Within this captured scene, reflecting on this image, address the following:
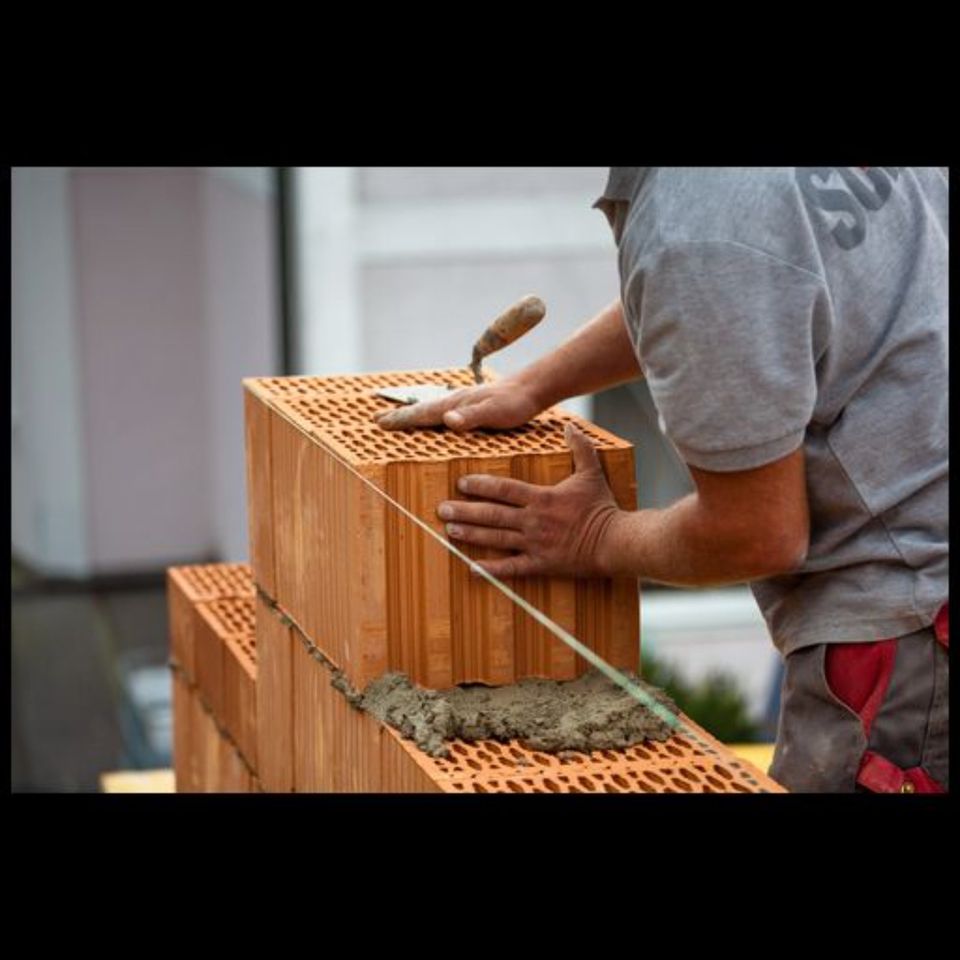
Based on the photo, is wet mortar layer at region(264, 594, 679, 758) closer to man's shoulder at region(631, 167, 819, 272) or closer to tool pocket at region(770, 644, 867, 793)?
tool pocket at region(770, 644, 867, 793)

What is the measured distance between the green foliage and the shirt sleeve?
15.3ft

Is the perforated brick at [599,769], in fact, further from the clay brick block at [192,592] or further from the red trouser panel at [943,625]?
the clay brick block at [192,592]

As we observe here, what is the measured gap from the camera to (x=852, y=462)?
7.53 ft

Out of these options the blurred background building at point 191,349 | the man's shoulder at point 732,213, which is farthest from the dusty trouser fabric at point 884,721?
the blurred background building at point 191,349

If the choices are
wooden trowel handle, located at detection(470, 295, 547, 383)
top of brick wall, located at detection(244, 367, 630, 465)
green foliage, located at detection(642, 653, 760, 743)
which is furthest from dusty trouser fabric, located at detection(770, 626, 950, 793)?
green foliage, located at detection(642, 653, 760, 743)

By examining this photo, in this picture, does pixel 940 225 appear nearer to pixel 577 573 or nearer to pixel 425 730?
pixel 577 573

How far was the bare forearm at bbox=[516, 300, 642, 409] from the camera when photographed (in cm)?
275

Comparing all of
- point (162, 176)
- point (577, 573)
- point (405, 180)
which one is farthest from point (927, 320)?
point (162, 176)

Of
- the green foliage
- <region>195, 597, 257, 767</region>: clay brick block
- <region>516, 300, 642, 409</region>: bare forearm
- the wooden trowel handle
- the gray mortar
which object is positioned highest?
the wooden trowel handle

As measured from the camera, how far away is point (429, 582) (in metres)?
2.44

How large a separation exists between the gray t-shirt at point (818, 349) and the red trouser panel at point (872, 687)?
0.08 ft

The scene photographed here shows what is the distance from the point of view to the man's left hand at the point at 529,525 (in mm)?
2420

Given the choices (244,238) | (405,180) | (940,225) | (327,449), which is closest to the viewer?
(940,225)

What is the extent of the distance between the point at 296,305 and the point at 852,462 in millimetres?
6475
